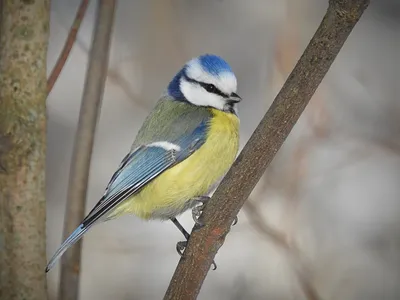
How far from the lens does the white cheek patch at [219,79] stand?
0.85 metres

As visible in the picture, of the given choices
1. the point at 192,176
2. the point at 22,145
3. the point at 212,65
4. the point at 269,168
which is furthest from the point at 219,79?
the point at 269,168

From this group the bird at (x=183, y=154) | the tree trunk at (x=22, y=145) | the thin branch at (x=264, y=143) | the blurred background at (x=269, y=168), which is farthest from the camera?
the blurred background at (x=269, y=168)

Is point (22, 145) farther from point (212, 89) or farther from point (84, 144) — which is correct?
point (212, 89)

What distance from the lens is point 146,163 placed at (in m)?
0.83

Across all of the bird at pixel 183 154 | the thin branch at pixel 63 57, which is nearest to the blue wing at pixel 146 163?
the bird at pixel 183 154

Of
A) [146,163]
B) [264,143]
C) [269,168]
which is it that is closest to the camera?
[264,143]

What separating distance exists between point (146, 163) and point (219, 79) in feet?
0.46

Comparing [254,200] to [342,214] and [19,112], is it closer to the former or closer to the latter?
[342,214]

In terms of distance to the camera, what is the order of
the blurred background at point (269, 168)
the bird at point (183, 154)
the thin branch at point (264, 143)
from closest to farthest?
the thin branch at point (264, 143) → the bird at point (183, 154) → the blurred background at point (269, 168)

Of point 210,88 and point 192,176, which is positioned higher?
point 210,88

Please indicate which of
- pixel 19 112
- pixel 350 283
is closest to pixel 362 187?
pixel 350 283

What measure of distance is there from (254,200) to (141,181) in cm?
45

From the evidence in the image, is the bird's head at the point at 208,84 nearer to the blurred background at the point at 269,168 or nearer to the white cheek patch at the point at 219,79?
the white cheek patch at the point at 219,79

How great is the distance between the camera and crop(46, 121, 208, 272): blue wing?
80cm
